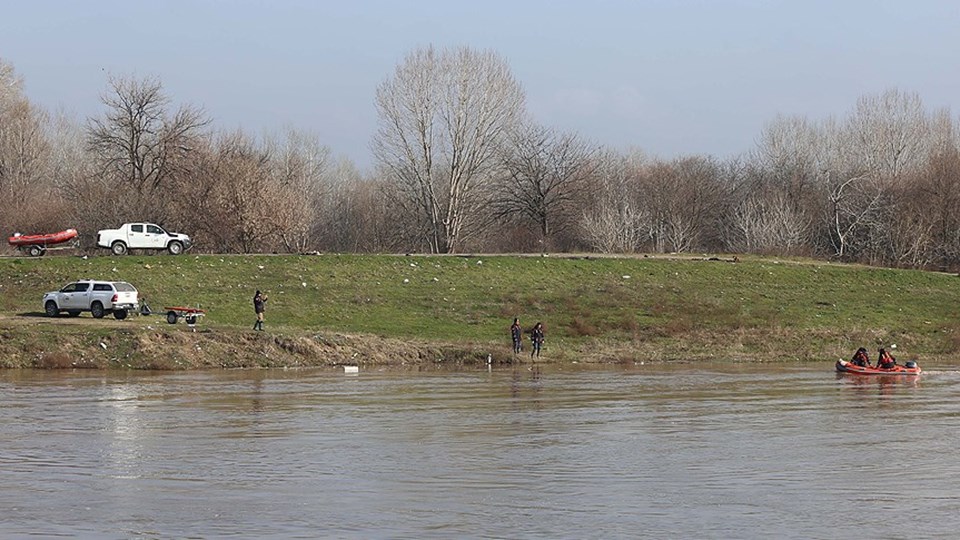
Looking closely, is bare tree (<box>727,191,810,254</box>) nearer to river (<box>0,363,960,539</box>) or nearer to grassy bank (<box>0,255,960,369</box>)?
grassy bank (<box>0,255,960,369</box>)

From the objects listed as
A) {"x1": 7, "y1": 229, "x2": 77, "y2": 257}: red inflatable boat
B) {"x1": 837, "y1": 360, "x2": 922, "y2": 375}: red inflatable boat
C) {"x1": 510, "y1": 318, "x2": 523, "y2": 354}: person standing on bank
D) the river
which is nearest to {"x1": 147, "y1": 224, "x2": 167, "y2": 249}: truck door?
{"x1": 7, "y1": 229, "x2": 77, "y2": 257}: red inflatable boat

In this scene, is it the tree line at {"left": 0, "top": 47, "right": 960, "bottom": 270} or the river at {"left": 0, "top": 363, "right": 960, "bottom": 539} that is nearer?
the river at {"left": 0, "top": 363, "right": 960, "bottom": 539}

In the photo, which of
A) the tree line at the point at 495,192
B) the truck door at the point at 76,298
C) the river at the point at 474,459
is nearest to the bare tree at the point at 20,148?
the tree line at the point at 495,192

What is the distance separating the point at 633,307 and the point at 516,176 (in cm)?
4615

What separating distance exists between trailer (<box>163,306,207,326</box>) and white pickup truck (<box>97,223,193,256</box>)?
16.9 meters

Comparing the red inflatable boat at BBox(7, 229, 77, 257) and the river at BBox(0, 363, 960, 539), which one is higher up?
the red inflatable boat at BBox(7, 229, 77, 257)

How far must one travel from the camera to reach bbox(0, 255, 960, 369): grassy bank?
154ft

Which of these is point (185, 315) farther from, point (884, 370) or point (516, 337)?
point (884, 370)

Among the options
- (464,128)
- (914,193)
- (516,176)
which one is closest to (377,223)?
(516,176)

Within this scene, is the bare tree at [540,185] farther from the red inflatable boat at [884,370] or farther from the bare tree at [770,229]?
the red inflatable boat at [884,370]

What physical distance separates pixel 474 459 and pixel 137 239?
46.9 m

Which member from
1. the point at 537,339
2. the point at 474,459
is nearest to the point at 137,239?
the point at 537,339

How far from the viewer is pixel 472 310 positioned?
57062 millimetres

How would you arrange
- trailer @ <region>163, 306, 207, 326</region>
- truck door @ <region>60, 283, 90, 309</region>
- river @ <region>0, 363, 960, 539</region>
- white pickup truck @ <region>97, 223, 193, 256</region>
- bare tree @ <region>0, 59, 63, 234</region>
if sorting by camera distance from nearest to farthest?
river @ <region>0, 363, 960, 539</region>, trailer @ <region>163, 306, 207, 326</region>, truck door @ <region>60, 283, 90, 309</region>, white pickup truck @ <region>97, 223, 193, 256</region>, bare tree @ <region>0, 59, 63, 234</region>
